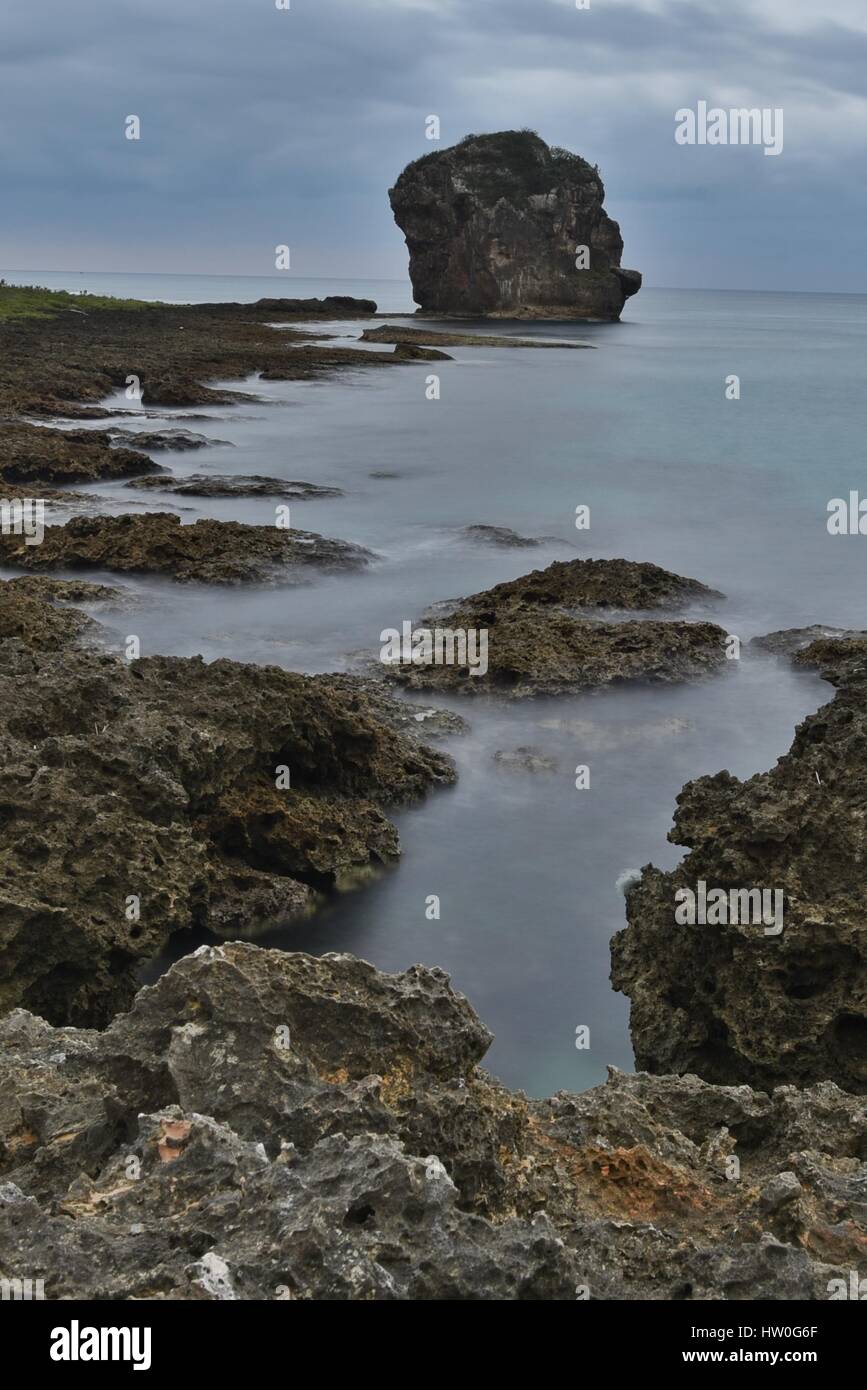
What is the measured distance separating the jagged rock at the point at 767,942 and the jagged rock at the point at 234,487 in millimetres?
17685

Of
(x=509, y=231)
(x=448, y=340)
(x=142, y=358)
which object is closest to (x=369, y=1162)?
(x=142, y=358)

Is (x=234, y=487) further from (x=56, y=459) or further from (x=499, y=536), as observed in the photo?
(x=499, y=536)

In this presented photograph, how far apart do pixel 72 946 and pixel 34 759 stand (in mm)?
1292

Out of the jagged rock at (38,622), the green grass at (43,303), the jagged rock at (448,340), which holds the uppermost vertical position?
the green grass at (43,303)

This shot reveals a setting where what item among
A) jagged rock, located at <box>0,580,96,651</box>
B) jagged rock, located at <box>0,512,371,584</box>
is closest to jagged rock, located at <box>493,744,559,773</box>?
jagged rock, located at <box>0,580,96,651</box>

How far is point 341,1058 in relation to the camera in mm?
3930

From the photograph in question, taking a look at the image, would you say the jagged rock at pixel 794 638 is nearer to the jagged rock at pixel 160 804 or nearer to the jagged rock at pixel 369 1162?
the jagged rock at pixel 160 804

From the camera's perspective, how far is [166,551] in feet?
54.5

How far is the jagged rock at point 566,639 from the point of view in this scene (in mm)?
12539

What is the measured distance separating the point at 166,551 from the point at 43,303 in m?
57.9

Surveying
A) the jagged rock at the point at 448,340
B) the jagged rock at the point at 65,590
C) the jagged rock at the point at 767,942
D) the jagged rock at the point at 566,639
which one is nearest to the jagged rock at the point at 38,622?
the jagged rock at the point at 65,590

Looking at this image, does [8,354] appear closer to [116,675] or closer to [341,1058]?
[116,675]

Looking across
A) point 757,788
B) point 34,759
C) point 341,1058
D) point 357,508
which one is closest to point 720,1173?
point 341,1058

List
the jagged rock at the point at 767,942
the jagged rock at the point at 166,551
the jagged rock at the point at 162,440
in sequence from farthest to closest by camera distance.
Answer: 1. the jagged rock at the point at 162,440
2. the jagged rock at the point at 166,551
3. the jagged rock at the point at 767,942
